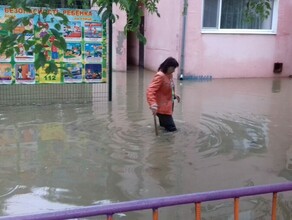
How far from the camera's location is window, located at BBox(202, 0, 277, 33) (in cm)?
1330

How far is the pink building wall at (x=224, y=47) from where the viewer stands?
43.0 feet

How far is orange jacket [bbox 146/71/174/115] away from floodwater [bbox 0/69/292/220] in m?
0.38

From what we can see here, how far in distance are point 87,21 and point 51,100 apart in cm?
179

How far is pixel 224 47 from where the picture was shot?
13523 mm

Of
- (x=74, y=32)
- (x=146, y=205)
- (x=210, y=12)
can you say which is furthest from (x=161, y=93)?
(x=210, y=12)

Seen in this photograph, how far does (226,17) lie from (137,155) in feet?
29.6

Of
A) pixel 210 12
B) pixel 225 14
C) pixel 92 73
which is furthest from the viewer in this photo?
pixel 225 14

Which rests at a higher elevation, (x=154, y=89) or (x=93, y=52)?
(x=93, y=52)

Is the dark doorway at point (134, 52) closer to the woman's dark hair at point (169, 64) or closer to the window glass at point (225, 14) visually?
the window glass at point (225, 14)

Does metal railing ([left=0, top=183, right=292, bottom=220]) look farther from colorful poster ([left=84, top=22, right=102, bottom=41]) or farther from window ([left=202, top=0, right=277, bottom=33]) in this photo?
window ([left=202, top=0, right=277, bottom=33])

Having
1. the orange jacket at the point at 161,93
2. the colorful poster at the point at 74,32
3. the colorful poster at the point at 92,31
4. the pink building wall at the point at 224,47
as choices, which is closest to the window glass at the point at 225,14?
the pink building wall at the point at 224,47

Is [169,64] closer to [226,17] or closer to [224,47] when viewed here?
[224,47]

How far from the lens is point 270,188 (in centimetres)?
243

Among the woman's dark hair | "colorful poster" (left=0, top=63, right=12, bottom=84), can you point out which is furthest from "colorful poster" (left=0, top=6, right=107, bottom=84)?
the woman's dark hair
